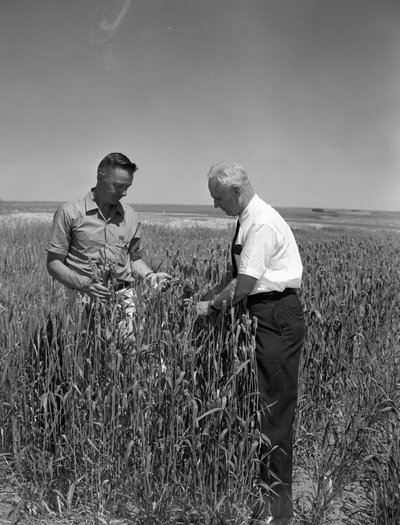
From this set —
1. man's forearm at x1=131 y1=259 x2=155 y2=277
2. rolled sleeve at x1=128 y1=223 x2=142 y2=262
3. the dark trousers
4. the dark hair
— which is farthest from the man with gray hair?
rolled sleeve at x1=128 y1=223 x2=142 y2=262

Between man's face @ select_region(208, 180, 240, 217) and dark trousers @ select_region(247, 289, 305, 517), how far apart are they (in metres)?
0.44

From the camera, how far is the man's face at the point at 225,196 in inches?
86.6

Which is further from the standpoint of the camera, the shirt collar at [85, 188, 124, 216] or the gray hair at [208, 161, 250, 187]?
the shirt collar at [85, 188, 124, 216]

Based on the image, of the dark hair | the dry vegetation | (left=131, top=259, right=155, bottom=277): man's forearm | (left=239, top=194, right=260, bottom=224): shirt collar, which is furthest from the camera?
(left=131, top=259, right=155, bottom=277): man's forearm

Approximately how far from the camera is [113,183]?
2.94 m

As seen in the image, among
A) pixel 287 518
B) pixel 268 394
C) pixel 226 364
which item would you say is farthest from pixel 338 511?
pixel 226 364

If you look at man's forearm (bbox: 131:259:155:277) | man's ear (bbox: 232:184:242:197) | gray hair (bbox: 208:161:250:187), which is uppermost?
Result: gray hair (bbox: 208:161:250:187)

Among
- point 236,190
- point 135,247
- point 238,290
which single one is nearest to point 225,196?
point 236,190

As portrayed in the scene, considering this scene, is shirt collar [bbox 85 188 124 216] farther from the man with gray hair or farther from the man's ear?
the man's ear

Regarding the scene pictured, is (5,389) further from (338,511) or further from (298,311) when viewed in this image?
(338,511)

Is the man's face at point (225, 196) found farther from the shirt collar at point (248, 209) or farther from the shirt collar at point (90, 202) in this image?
the shirt collar at point (90, 202)

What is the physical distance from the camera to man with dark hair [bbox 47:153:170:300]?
115 inches

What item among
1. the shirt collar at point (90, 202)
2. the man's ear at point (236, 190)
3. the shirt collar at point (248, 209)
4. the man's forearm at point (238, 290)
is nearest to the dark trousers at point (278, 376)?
the man's forearm at point (238, 290)

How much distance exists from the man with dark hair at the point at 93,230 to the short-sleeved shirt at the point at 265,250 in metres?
0.93
